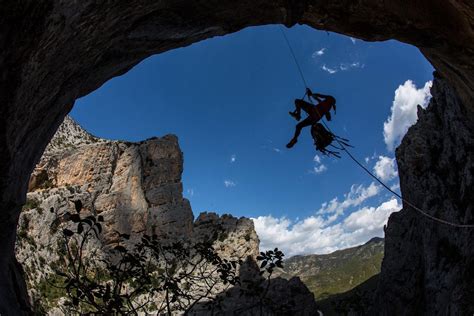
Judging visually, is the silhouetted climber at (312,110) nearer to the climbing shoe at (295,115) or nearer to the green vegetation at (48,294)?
the climbing shoe at (295,115)

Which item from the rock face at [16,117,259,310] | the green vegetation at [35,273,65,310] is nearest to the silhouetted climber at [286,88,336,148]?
the green vegetation at [35,273,65,310]

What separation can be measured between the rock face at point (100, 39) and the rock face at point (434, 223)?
13520 mm

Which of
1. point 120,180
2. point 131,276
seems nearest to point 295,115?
point 131,276

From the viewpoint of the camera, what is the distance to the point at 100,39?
6156 millimetres

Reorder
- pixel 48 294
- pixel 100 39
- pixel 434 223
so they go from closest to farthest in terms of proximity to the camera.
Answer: pixel 100 39 < pixel 434 223 < pixel 48 294

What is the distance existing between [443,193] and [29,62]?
30873 millimetres

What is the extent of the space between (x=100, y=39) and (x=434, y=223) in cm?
3016

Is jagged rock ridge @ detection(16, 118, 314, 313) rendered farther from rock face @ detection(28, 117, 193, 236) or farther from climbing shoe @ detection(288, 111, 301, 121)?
climbing shoe @ detection(288, 111, 301, 121)

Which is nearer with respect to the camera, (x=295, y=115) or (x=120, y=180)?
(x=295, y=115)

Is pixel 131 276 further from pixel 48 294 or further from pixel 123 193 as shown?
pixel 123 193

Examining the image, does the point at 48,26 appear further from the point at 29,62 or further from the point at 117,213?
the point at 117,213

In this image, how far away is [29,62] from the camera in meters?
4.62

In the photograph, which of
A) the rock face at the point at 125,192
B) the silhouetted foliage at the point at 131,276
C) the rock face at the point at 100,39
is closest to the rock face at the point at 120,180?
the rock face at the point at 125,192

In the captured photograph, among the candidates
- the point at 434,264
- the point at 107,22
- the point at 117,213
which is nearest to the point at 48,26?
the point at 107,22
